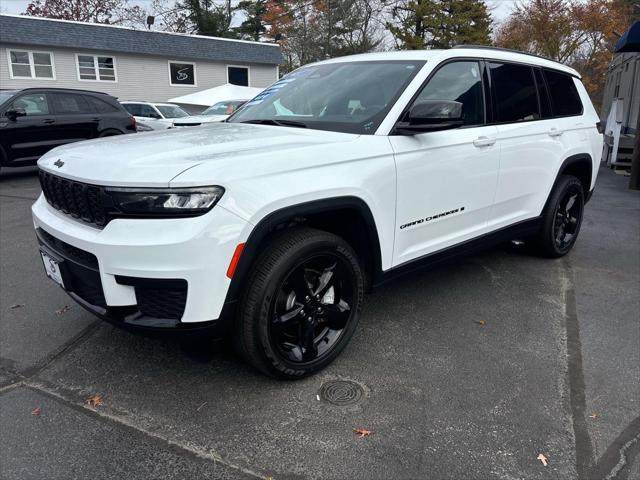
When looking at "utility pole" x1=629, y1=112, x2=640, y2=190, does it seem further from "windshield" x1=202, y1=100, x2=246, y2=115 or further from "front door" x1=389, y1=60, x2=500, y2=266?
"windshield" x1=202, y1=100, x2=246, y2=115

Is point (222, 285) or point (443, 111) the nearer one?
point (222, 285)

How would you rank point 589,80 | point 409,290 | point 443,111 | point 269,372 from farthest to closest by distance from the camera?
point 589,80
point 409,290
point 443,111
point 269,372

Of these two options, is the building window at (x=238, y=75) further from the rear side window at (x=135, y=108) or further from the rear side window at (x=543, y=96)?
the rear side window at (x=543, y=96)

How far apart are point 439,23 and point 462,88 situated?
32.8m

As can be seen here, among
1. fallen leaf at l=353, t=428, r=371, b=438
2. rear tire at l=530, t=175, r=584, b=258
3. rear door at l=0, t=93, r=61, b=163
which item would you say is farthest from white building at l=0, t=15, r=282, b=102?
fallen leaf at l=353, t=428, r=371, b=438

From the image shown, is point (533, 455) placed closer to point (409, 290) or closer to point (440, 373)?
point (440, 373)

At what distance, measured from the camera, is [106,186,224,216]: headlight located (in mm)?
2287

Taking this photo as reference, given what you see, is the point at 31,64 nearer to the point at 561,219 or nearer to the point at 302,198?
the point at 561,219

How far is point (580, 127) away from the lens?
16.1ft

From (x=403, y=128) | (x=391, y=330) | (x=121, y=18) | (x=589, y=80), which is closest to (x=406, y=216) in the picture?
(x=403, y=128)

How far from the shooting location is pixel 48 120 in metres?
10.1

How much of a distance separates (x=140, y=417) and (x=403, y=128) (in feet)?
7.26

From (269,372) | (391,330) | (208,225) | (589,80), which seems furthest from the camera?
(589,80)

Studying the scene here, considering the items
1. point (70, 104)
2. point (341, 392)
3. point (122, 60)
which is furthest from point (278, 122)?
point (122, 60)
